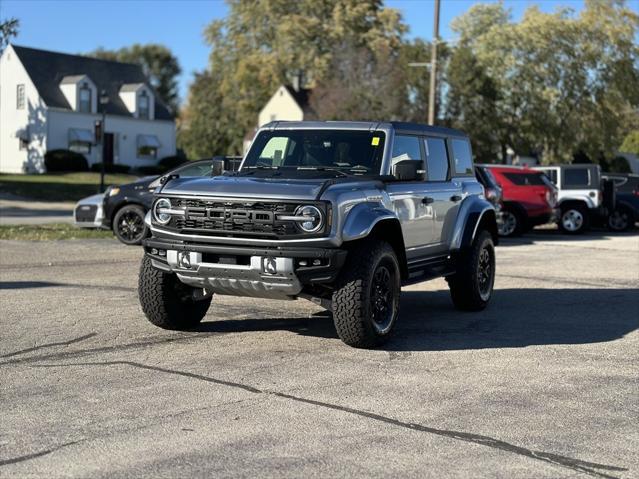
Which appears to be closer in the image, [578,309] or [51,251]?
[578,309]

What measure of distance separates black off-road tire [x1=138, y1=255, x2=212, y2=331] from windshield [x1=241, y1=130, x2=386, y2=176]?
1293 millimetres

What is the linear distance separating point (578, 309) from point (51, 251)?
358 inches

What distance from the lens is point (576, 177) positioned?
25.4 m

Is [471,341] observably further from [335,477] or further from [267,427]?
[335,477]

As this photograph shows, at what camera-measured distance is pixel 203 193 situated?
7.64 m

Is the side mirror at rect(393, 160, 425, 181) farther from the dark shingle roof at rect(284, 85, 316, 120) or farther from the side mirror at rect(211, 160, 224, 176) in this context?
the dark shingle roof at rect(284, 85, 316, 120)

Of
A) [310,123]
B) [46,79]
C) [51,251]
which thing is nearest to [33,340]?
[310,123]

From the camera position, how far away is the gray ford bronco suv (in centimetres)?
736

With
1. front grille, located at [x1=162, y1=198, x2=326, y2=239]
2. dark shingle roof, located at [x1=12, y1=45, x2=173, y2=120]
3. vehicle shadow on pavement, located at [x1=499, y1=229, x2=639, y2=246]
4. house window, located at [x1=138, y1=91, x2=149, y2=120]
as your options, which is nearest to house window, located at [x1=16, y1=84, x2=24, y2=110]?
dark shingle roof, located at [x1=12, y1=45, x2=173, y2=120]

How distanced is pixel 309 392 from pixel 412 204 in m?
2.99

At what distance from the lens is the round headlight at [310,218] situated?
731 cm

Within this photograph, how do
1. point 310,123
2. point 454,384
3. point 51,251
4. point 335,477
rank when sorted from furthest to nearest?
1. point 51,251
2. point 310,123
3. point 454,384
4. point 335,477

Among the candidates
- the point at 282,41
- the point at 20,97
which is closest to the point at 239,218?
the point at 20,97

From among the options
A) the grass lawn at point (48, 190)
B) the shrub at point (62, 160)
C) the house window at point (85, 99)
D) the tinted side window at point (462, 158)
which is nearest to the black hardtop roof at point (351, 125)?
the tinted side window at point (462, 158)
